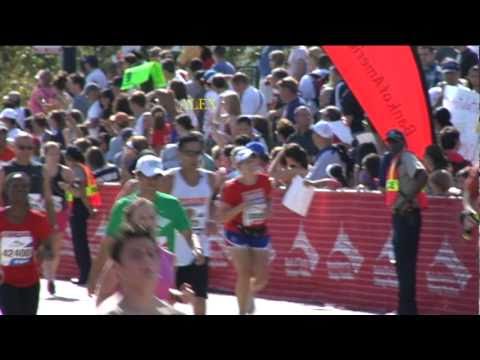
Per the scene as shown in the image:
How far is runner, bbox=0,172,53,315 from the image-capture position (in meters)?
10.5

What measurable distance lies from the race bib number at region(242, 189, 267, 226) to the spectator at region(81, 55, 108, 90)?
31.0ft

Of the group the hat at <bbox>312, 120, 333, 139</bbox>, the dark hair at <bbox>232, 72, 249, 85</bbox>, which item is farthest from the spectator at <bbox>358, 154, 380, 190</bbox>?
the dark hair at <bbox>232, 72, 249, 85</bbox>

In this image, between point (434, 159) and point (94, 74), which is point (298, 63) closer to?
point (94, 74)

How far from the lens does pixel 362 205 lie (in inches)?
592

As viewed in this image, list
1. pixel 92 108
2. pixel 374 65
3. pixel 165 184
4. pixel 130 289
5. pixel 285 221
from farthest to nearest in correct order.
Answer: pixel 92 108 < pixel 285 221 < pixel 374 65 < pixel 165 184 < pixel 130 289

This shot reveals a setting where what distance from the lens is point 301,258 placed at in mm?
15898

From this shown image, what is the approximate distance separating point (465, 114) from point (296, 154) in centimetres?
209

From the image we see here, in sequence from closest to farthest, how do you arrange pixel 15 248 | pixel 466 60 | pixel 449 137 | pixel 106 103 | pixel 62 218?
1. pixel 15 248
2. pixel 449 137
3. pixel 62 218
4. pixel 466 60
5. pixel 106 103

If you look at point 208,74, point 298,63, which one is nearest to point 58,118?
point 208,74
